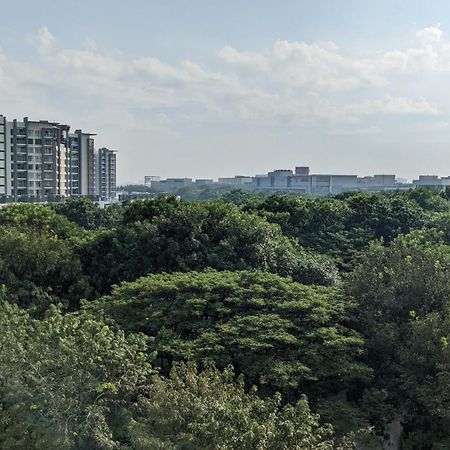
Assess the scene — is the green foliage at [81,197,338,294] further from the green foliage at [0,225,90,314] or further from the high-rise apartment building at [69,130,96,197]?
the high-rise apartment building at [69,130,96,197]

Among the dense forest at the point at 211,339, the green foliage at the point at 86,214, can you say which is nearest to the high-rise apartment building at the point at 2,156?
the green foliage at the point at 86,214

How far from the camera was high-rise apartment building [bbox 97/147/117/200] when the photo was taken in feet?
245

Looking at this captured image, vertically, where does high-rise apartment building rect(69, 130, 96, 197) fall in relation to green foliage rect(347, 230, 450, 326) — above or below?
above

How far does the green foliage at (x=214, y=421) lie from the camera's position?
632 centimetres

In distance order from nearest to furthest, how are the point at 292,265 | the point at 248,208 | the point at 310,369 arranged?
1. the point at 310,369
2. the point at 292,265
3. the point at 248,208

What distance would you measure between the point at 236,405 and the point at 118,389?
201 centimetres

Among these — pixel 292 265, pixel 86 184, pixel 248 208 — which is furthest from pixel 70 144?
pixel 292 265

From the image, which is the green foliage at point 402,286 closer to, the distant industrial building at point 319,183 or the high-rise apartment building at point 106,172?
the high-rise apartment building at point 106,172

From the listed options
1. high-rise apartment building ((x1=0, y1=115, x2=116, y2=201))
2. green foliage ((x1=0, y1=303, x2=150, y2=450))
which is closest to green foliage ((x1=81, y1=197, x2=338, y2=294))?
green foliage ((x1=0, y1=303, x2=150, y2=450))

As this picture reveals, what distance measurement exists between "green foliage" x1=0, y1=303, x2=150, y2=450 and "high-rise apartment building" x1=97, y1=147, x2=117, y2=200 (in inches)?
2594

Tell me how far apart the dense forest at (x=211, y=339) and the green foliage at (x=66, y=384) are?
24 millimetres

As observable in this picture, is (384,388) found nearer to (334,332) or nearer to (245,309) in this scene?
(334,332)

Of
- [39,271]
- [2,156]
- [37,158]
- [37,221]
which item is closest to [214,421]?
[39,271]

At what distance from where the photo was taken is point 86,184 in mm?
57625
